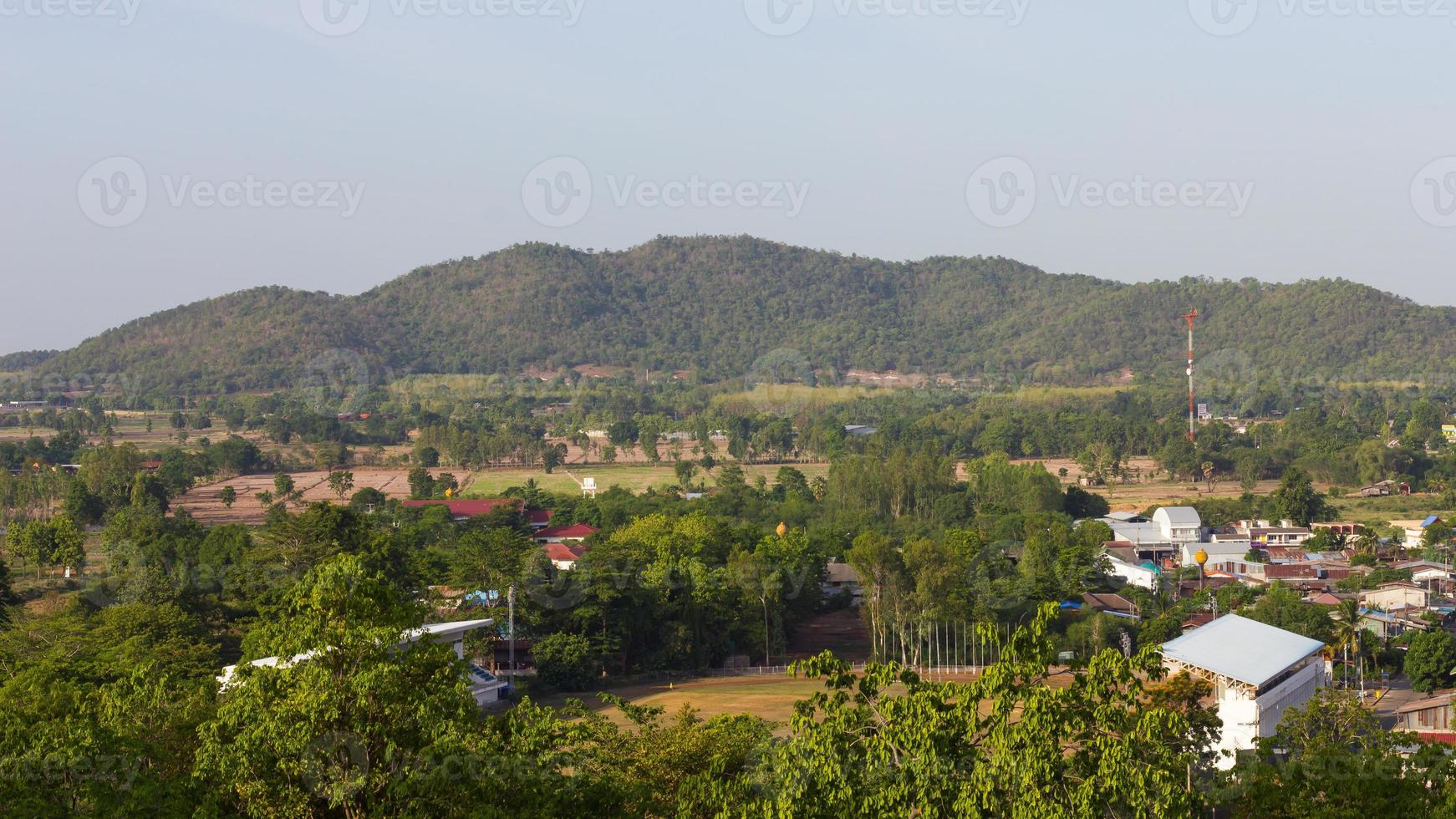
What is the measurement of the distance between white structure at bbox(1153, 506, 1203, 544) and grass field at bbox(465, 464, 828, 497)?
22353 mm

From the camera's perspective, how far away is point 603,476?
70.3m

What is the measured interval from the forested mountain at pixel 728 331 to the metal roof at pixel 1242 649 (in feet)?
378

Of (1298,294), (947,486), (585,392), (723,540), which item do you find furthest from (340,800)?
(1298,294)

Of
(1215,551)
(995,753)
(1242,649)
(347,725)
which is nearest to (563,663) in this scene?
(1242,649)

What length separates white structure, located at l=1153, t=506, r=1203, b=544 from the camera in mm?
46188

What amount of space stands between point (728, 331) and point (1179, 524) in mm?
144119

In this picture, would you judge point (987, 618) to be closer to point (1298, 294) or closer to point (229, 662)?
point (229, 662)

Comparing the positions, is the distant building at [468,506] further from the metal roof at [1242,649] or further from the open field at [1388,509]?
the open field at [1388,509]

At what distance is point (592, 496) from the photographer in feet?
182

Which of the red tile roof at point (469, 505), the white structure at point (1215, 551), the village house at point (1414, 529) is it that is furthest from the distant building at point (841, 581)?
the village house at point (1414, 529)

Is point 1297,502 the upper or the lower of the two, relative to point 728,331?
lower

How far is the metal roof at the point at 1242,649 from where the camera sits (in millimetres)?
22375

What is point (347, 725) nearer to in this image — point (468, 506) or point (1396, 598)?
point (1396, 598)

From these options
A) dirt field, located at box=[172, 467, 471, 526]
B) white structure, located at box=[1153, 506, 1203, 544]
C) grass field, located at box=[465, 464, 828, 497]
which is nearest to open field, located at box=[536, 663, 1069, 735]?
white structure, located at box=[1153, 506, 1203, 544]
